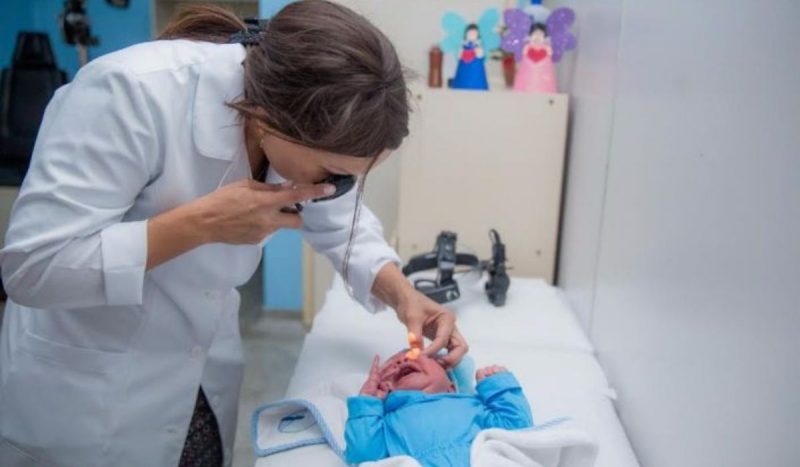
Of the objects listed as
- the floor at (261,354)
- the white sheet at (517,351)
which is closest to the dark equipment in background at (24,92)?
the floor at (261,354)

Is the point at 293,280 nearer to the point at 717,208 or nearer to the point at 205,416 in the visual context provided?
the point at 205,416

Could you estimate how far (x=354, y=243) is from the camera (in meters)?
1.21

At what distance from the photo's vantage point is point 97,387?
0.93 meters

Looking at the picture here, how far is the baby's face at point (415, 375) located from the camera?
1.04 metres

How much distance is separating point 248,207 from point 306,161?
0.32 ft

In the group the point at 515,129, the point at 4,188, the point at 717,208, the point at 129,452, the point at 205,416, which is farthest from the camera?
the point at 4,188

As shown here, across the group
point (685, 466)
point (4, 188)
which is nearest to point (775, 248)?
point (685, 466)

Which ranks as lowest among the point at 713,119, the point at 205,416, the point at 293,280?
the point at 293,280

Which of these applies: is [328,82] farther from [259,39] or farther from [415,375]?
[415,375]

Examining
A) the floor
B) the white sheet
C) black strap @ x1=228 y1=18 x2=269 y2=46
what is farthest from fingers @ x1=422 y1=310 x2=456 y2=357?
the floor

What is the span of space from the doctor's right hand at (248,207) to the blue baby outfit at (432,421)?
0.98 ft

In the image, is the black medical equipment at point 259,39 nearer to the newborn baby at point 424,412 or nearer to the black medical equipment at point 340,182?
the black medical equipment at point 340,182

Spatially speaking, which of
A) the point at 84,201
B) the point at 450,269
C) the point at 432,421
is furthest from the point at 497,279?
the point at 84,201

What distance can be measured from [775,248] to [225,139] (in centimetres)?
70
